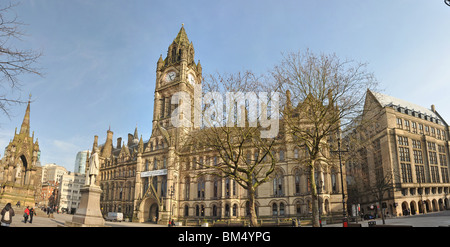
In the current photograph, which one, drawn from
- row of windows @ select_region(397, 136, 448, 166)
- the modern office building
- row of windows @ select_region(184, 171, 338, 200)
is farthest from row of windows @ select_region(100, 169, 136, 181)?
row of windows @ select_region(397, 136, 448, 166)

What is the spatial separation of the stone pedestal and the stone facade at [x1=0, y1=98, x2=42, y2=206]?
33.6 meters

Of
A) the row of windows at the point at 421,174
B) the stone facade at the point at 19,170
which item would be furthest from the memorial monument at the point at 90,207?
the row of windows at the point at 421,174

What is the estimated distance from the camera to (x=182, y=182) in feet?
173

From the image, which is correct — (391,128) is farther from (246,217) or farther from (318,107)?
(318,107)

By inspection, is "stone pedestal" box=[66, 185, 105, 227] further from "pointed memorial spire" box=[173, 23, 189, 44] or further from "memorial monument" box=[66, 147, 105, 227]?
"pointed memorial spire" box=[173, 23, 189, 44]

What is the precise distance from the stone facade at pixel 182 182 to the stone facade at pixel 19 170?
17399mm

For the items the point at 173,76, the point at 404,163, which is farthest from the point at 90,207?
the point at 404,163

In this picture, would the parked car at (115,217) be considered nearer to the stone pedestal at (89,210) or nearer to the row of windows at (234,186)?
the row of windows at (234,186)

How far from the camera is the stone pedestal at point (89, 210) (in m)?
18.0

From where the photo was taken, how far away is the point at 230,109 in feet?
74.2

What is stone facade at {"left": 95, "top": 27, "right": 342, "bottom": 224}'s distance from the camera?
1666 inches

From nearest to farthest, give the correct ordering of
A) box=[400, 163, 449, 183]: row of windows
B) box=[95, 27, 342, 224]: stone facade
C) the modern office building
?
box=[95, 27, 342, 224]: stone facade
the modern office building
box=[400, 163, 449, 183]: row of windows
